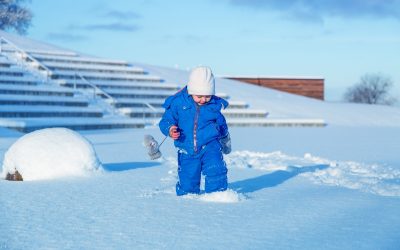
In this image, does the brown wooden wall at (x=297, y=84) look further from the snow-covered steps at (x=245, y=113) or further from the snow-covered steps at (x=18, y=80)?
the snow-covered steps at (x=18, y=80)

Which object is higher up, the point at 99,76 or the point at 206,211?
the point at 99,76

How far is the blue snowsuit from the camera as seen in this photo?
4594 millimetres

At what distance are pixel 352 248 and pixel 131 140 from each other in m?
8.76

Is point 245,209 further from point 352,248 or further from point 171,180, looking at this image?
point 171,180

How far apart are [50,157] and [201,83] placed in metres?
1.92

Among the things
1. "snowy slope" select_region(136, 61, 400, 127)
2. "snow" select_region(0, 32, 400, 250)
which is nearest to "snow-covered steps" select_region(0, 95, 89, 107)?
"snowy slope" select_region(136, 61, 400, 127)

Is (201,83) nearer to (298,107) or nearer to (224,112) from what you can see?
(224,112)

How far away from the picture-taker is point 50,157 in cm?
567

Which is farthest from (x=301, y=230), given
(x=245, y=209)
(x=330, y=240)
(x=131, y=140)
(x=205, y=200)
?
(x=131, y=140)

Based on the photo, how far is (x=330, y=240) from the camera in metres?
3.36

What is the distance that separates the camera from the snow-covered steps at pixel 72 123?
41.2ft

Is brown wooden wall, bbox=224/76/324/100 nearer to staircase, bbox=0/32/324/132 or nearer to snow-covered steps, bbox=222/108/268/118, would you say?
staircase, bbox=0/32/324/132

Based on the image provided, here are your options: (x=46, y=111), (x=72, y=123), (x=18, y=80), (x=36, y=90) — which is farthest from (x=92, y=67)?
(x=72, y=123)

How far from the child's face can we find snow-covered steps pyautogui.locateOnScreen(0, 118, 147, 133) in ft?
28.4
